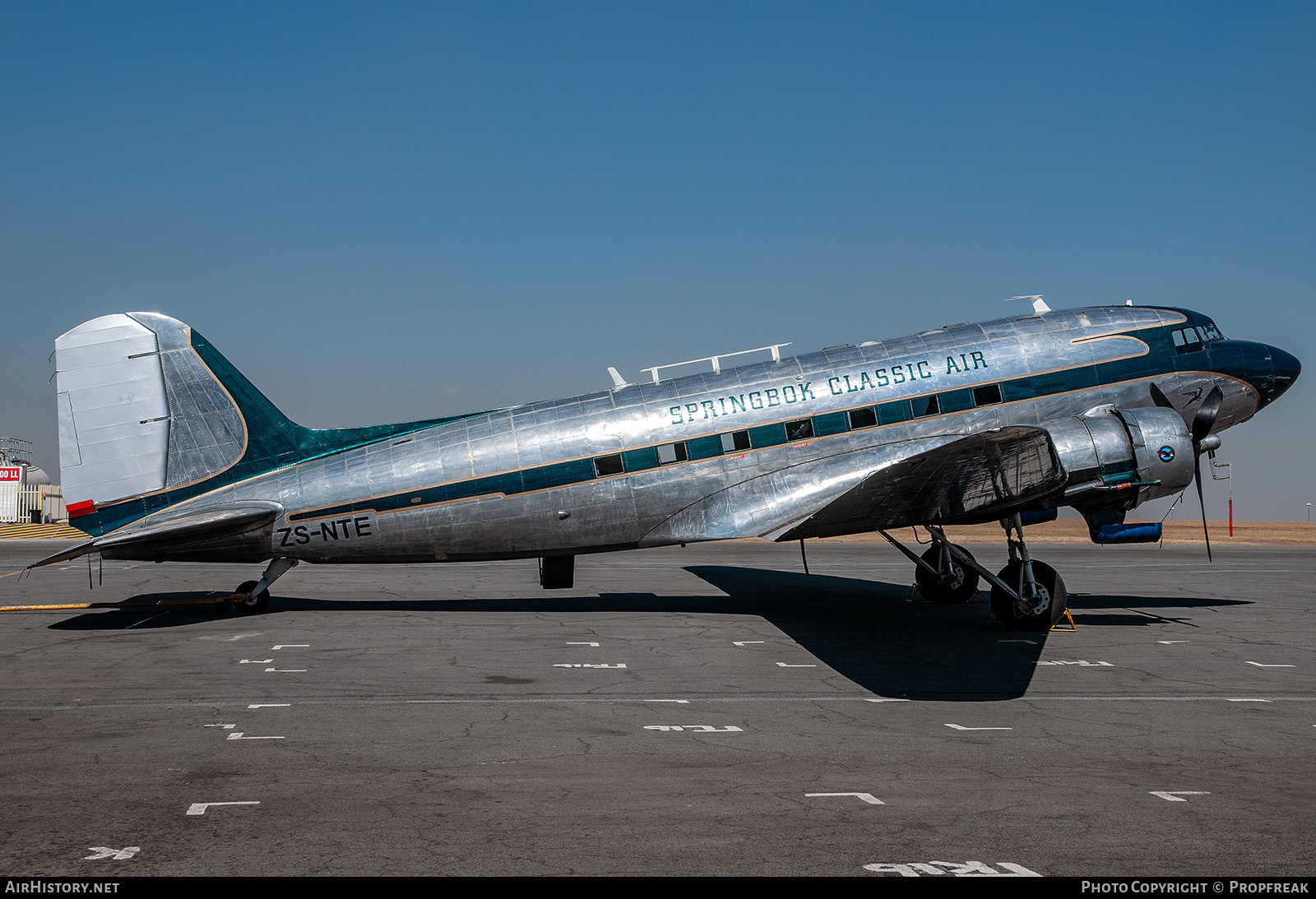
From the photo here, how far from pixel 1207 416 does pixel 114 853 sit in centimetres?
1824

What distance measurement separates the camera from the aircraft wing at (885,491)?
46.6 feet

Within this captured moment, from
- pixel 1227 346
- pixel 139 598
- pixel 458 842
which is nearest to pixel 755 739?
pixel 458 842

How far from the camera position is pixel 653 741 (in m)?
9.29

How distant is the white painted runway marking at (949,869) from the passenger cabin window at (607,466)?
12121 millimetres

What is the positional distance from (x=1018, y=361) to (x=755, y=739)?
11541 mm

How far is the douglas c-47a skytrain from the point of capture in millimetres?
17062

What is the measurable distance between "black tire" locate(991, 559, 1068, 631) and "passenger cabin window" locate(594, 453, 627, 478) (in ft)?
23.7

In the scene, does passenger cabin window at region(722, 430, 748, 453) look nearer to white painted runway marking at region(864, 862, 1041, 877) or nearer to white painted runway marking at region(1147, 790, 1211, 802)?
white painted runway marking at region(1147, 790, 1211, 802)

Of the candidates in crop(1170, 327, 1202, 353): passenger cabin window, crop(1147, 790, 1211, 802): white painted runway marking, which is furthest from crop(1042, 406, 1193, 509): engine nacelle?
crop(1147, 790, 1211, 802): white painted runway marking

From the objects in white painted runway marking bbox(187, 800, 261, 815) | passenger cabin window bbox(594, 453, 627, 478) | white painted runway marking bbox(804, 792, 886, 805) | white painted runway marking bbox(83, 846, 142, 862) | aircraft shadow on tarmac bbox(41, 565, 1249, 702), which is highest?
passenger cabin window bbox(594, 453, 627, 478)

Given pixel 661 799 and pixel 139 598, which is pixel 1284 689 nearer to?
pixel 661 799

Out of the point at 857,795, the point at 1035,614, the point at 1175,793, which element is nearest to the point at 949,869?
the point at 857,795

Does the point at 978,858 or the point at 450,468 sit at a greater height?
the point at 450,468
